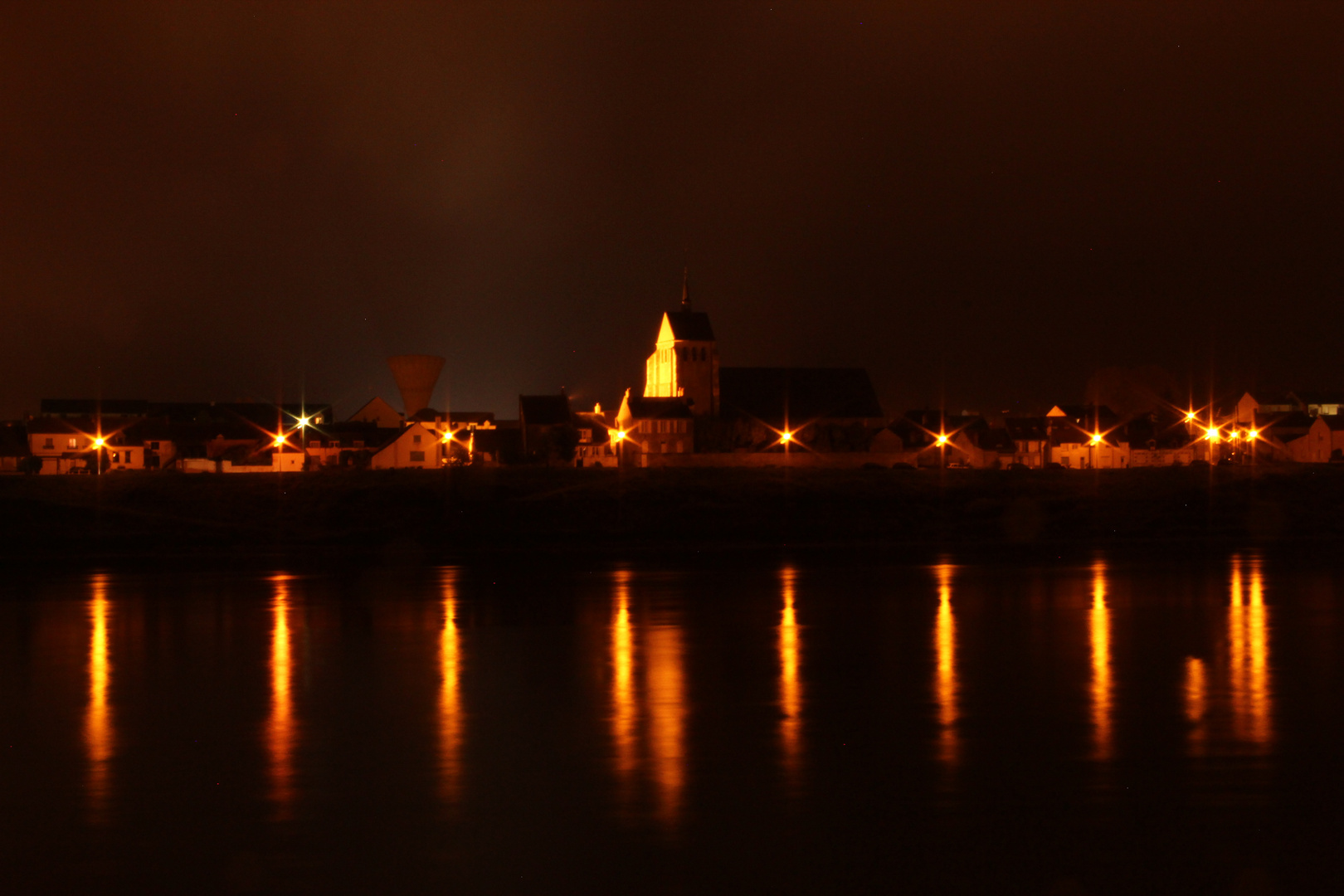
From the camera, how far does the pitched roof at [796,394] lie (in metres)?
107

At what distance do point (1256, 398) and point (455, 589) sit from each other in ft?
336

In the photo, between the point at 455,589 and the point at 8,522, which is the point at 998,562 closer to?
the point at 455,589

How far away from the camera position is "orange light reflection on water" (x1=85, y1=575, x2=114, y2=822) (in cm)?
1111

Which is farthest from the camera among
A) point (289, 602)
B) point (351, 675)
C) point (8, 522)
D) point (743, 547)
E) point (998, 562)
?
point (8, 522)

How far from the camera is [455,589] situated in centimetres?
2769

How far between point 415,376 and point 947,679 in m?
119

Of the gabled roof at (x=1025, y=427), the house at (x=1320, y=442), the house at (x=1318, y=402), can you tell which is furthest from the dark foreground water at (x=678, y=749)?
the house at (x=1318, y=402)

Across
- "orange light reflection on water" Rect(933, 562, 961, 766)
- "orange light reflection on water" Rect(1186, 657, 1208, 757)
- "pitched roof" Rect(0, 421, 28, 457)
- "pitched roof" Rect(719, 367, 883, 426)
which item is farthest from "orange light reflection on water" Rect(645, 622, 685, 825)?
"pitched roof" Rect(719, 367, 883, 426)

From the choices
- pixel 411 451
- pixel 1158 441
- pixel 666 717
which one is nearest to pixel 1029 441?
pixel 1158 441

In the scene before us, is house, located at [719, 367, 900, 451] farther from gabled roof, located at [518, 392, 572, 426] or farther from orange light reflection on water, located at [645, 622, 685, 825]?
orange light reflection on water, located at [645, 622, 685, 825]

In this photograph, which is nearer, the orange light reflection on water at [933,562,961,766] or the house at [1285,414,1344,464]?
the orange light reflection on water at [933,562,961,766]

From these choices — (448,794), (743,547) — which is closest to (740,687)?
(448,794)

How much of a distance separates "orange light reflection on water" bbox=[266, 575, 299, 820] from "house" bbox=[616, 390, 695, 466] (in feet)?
215

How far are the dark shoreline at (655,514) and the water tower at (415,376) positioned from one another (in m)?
75.7
